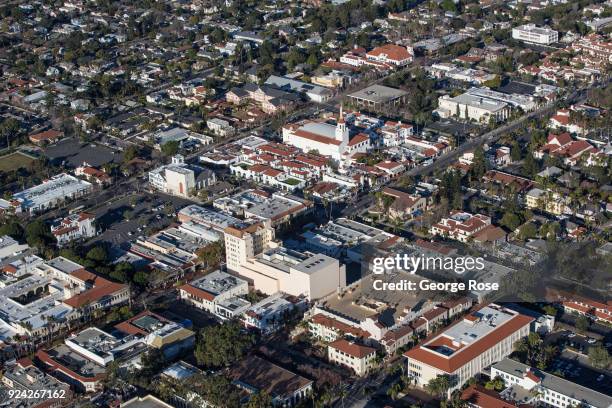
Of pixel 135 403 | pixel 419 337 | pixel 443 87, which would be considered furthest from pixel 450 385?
pixel 443 87

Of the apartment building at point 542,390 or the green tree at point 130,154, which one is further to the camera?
the green tree at point 130,154

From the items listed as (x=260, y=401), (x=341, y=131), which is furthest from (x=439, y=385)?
(x=341, y=131)

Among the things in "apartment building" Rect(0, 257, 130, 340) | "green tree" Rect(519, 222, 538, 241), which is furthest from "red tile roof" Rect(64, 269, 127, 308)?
"green tree" Rect(519, 222, 538, 241)

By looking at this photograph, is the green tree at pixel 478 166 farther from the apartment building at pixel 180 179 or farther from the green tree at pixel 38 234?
the green tree at pixel 38 234

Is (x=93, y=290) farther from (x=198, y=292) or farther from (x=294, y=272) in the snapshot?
(x=294, y=272)

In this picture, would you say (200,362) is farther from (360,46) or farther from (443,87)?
(360,46)

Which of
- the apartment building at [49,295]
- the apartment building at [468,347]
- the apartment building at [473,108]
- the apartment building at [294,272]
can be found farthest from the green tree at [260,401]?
the apartment building at [473,108]
